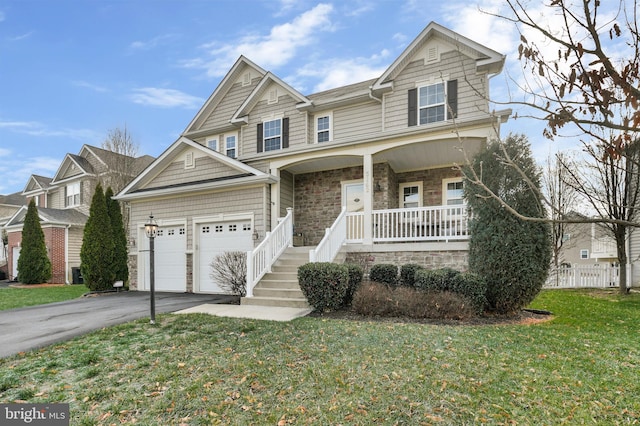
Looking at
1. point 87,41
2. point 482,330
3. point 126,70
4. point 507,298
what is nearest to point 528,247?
point 507,298

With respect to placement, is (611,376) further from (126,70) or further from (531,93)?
(126,70)

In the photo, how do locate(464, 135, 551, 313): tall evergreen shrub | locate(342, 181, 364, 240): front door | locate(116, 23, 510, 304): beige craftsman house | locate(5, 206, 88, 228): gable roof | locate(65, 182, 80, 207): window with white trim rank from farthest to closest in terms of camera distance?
locate(65, 182, 80, 207): window with white trim < locate(5, 206, 88, 228): gable roof < locate(342, 181, 364, 240): front door < locate(116, 23, 510, 304): beige craftsman house < locate(464, 135, 551, 313): tall evergreen shrub

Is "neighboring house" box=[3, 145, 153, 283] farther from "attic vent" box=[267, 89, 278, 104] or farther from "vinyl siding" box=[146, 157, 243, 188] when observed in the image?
"attic vent" box=[267, 89, 278, 104]

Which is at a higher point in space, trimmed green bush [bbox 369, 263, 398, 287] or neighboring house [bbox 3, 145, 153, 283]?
neighboring house [bbox 3, 145, 153, 283]

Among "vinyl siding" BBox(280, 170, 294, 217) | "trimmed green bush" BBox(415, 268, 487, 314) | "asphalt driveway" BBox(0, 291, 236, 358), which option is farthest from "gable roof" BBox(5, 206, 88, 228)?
"trimmed green bush" BBox(415, 268, 487, 314)

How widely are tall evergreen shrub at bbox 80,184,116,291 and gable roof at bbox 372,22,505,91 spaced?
446 inches

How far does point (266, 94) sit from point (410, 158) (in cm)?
634

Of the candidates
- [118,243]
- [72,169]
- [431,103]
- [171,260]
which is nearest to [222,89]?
[171,260]

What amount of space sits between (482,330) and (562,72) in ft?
15.3

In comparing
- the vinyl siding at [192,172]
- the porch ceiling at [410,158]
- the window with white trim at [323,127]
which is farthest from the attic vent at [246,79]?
the porch ceiling at [410,158]

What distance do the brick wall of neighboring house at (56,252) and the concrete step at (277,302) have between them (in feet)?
49.1

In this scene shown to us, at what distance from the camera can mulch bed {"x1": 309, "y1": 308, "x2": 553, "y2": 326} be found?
6.31m

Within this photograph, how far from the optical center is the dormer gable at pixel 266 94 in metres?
13.1

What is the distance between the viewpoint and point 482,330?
5.60 metres
